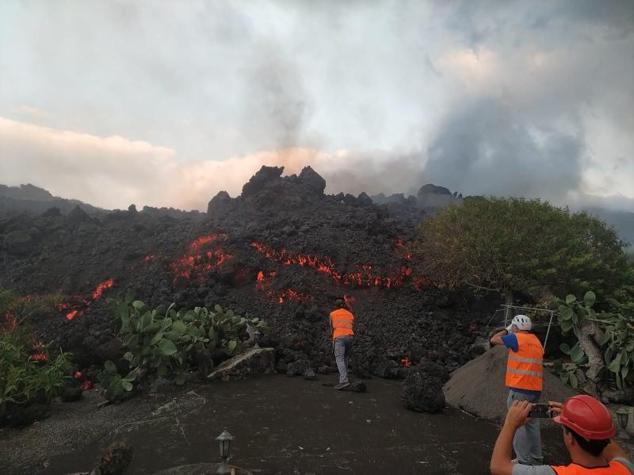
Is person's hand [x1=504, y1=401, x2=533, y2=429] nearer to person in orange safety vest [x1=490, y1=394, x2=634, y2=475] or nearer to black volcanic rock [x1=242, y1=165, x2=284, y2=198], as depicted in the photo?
person in orange safety vest [x1=490, y1=394, x2=634, y2=475]

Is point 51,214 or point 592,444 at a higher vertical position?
point 51,214

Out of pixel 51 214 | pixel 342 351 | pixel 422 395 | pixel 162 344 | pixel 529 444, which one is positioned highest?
pixel 51 214

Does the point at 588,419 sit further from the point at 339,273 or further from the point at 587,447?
the point at 339,273

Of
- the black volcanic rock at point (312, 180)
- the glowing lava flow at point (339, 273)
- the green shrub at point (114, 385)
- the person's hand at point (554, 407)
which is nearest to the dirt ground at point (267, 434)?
the green shrub at point (114, 385)

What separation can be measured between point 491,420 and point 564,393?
229 centimetres

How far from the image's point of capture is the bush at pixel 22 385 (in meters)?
10.1

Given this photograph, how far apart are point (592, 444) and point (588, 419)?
149mm

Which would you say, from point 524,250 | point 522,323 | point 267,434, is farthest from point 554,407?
point 524,250

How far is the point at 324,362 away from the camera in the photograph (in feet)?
46.8

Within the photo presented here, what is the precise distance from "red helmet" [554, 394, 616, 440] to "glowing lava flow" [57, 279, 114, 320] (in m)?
20.6

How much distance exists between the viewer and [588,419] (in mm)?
2912

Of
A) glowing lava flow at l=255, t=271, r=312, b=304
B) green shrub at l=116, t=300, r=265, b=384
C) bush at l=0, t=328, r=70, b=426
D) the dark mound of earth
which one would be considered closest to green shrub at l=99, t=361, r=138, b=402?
green shrub at l=116, t=300, r=265, b=384

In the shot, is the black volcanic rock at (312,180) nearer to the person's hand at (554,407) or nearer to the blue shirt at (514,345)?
the blue shirt at (514,345)

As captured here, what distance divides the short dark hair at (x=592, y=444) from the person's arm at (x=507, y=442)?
36 cm
